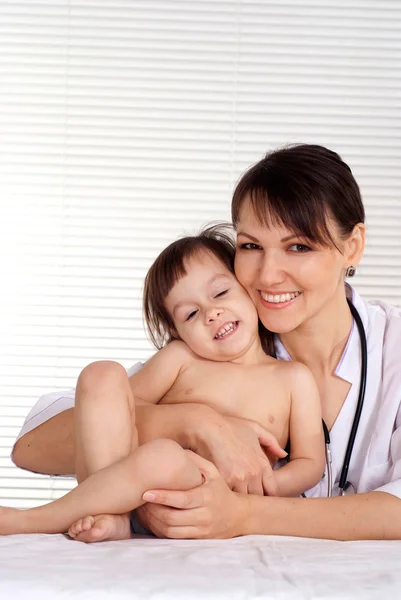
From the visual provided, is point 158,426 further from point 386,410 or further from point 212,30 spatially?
point 212,30

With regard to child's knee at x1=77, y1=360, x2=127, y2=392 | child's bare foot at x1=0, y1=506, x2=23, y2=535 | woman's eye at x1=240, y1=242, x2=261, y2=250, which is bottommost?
child's bare foot at x1=0, y1=506, x2=23, y2=535

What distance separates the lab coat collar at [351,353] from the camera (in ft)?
6.45

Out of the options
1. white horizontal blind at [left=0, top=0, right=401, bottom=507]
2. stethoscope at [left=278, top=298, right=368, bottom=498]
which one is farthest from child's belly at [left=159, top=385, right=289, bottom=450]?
white horizontal blind at [left=0, top=0, right=401, bottom=507]

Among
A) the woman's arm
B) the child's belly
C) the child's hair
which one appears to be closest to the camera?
the woman's arm

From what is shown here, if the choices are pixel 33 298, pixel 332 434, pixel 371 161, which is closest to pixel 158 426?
pixel 332 434

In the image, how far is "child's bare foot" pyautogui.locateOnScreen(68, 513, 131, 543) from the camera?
1.37 metres

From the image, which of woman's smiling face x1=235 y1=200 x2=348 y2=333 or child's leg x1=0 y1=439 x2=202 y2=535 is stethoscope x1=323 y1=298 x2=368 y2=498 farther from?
child's leg x1=0 y1=439 x2=202 y2=535

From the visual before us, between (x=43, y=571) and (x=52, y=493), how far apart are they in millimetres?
2635

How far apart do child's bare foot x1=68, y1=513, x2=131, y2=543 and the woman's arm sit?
0.24 ft

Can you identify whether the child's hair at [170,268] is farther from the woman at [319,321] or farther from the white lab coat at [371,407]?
the white lab coat at [371,407]

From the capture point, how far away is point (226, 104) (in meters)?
3.62

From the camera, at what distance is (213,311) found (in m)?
1.91

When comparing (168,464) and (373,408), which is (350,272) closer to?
(373,408)

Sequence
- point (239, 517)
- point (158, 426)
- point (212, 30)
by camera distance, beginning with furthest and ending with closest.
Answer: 1. point (212, 30)
2. point (158, 426)
3. point (239, 517)
